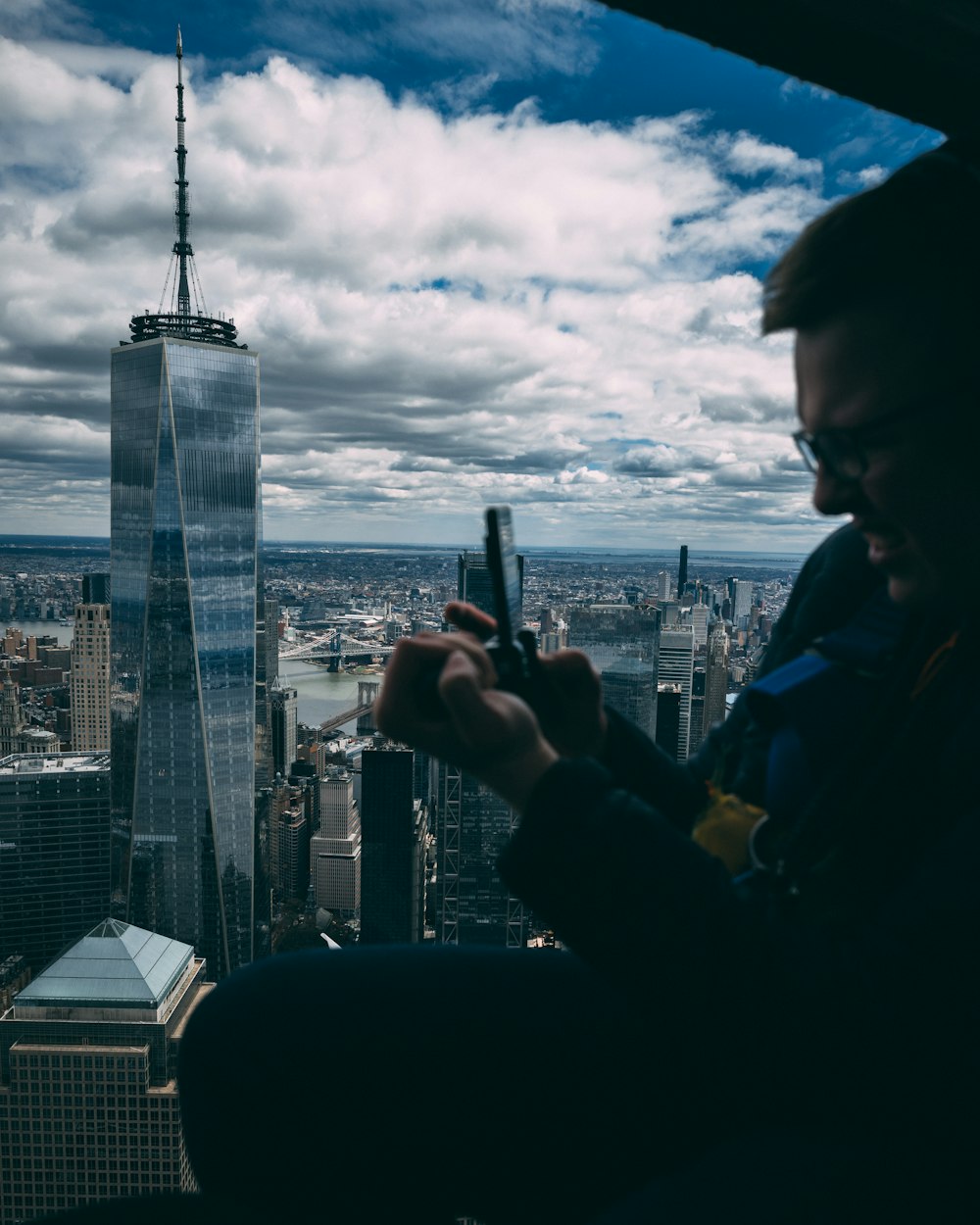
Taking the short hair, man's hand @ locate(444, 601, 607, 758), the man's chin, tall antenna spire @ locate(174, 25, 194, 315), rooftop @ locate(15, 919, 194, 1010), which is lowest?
rooftop @ locate(15, 919, 194, 1010)

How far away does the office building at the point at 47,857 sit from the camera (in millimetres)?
11125

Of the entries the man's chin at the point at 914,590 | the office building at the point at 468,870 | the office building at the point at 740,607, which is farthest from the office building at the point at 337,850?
the man's chin at the point at 914,590

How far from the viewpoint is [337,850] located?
1303cm

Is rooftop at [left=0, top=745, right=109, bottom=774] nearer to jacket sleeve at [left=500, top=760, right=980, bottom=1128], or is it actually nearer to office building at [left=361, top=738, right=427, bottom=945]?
office building at [left=361, top=738, right=427, bottom=945]

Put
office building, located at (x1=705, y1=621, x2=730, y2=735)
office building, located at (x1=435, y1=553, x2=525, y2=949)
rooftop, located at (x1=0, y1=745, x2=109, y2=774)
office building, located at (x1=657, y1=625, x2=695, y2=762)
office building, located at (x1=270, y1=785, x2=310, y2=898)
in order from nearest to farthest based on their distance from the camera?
office building, located at (x1=435, y1=553, x2=525, y2=949), office building, located at (x1=705, y1=621, x2=730, y2=735), office building, located at (x1=657, y1=625, x2=695, y2=762), rooftop, located at (x1=0, y1=745, x2=109, y2=774), office building, located at (x1=270, y1=785, x2=310, y2=898)

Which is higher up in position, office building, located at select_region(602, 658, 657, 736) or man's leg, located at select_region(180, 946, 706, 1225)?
man's leg, located at select_region(180, 946, 706, 1225)

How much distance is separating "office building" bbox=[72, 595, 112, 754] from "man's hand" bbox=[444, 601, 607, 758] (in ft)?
58.6

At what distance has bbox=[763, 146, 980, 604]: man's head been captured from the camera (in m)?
0.47

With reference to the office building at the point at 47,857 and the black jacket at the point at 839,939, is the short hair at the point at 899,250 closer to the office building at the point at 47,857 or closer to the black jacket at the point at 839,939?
the black jacket at the point at 839,939

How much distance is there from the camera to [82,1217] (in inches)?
20.0

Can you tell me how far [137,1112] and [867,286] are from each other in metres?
5.37

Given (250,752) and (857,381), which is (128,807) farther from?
(857,381)

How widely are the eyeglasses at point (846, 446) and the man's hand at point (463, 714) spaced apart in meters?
0.27

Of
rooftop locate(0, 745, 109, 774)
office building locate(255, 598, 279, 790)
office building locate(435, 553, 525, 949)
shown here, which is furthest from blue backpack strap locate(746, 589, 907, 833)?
office building locate(255, 598, 279, 790)
